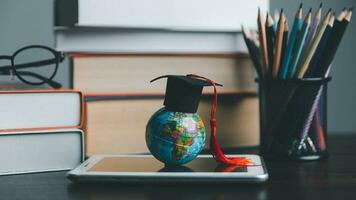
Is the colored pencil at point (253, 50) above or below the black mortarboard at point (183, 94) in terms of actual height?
above

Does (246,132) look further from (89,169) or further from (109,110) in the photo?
(89,169)

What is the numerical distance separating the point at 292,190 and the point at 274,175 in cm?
7

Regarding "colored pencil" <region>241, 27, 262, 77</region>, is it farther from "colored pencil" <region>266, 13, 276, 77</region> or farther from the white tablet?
the white tablet

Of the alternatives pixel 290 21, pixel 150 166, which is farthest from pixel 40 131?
pixel 290 21

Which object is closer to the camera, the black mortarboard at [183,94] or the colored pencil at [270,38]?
the black mortarboard at [183,94]

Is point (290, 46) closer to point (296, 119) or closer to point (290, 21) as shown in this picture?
point (296, 119)

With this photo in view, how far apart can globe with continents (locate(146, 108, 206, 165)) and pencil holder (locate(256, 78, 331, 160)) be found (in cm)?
15

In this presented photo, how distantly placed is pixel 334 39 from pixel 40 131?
1.11ft

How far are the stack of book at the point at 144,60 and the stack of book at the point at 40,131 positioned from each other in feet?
0.30

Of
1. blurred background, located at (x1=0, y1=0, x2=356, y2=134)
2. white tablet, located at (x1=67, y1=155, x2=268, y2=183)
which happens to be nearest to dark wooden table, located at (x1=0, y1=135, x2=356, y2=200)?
white tablet, located at (x1=67, y1=155, x2=268, y2=183)

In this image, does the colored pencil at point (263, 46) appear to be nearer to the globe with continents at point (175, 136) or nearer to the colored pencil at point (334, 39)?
the colored pencil at point (334, 39)

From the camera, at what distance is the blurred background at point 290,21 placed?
829 mm

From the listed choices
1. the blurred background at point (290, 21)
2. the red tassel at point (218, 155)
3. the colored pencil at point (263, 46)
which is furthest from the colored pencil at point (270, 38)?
the blurred background at point (290, 21)

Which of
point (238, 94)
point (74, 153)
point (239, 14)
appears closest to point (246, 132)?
point (238, 94)
